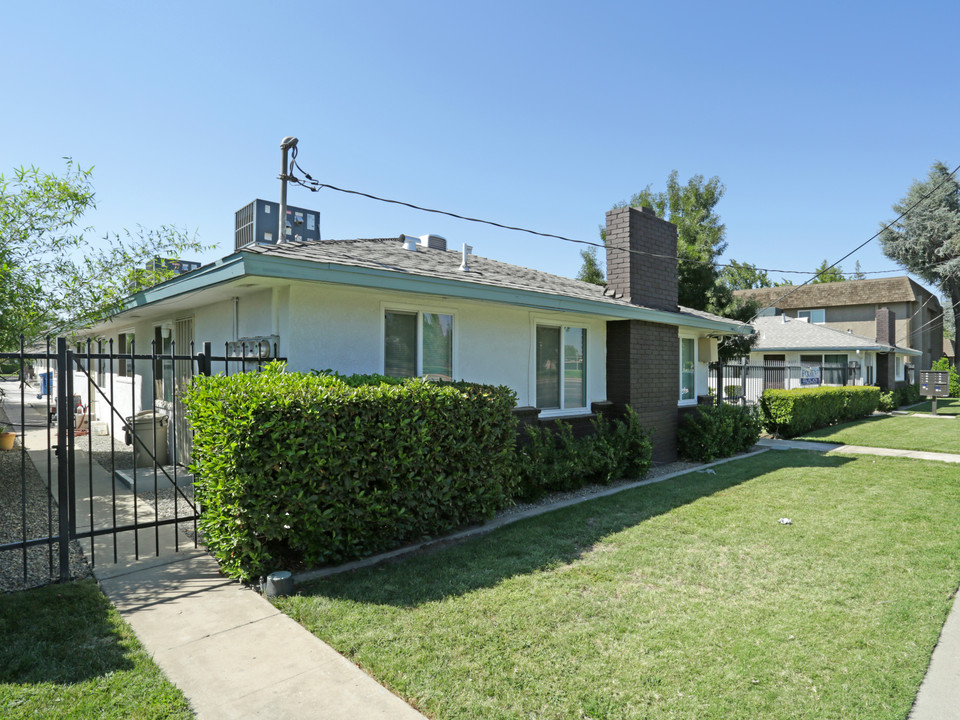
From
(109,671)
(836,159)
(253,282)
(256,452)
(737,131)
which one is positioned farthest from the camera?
(836,159)

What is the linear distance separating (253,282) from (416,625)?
149 inches

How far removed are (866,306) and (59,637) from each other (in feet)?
145

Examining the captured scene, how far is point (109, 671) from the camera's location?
10.7ft

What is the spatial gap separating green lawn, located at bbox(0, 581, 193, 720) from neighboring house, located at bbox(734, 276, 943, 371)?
123 ft

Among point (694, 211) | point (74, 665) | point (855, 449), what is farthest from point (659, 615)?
point (694, 211)

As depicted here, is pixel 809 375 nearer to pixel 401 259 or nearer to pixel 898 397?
pixel 898 397

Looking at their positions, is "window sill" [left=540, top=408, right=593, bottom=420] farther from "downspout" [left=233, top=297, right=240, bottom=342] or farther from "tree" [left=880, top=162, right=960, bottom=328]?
"tree" [left=880, top=162, right=960, bottom=328]

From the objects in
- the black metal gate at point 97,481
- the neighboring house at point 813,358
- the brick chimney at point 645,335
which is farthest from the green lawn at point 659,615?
the neighboring house at point 813,358

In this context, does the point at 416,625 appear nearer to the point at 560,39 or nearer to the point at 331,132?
the point at 331,132

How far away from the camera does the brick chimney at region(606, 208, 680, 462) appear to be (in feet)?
31.5

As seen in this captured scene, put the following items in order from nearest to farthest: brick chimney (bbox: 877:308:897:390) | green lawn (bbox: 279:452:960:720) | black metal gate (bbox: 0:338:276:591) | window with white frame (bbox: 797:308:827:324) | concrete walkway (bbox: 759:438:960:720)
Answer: concrete walkway (bbox: 759:438:960:720) → green lawn (bbox: 279:452:960:720) → black metal gate (bbox: 0:338:276:591) → brick chimney (bbox: 877:308:897:390) → window with white frame (bbox: 797:308:827:324)

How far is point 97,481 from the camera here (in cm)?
834

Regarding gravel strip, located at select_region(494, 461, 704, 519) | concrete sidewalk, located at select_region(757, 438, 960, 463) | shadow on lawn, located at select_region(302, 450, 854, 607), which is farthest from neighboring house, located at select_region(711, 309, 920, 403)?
shadow on lawn, located at select_region(302, 450, 854, 607)

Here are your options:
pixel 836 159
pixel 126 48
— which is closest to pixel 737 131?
pixel 836 159
